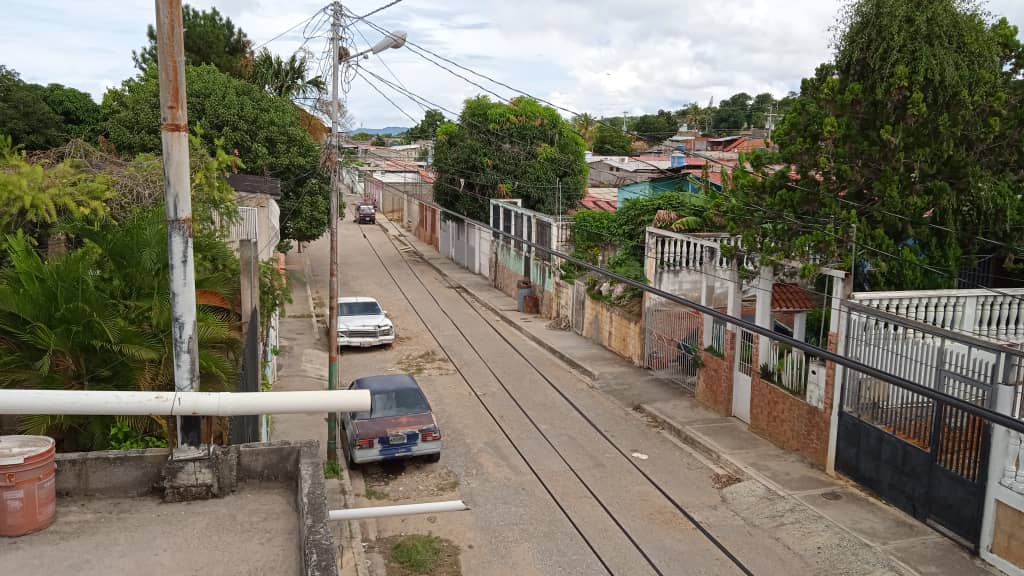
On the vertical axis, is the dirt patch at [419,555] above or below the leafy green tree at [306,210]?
below

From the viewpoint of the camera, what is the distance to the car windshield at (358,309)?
24.9 metres

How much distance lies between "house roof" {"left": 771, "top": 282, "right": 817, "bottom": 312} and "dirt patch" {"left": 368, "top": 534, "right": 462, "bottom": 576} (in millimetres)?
8484

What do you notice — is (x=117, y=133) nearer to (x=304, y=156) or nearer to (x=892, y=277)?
(x=304, y=156)

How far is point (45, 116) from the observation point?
30.5 m

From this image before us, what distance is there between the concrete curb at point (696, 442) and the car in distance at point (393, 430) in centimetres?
498

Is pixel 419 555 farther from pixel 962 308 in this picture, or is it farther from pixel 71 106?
pixel 71 106

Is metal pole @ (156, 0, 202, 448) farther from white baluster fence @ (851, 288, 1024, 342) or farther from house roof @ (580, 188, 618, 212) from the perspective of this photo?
house roof @ (580, 188, 618, 212)

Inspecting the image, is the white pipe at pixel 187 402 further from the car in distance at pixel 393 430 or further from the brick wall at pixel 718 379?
the brick wall at pixel 718 379

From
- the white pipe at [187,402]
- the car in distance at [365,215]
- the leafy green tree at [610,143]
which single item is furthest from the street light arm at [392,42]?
the leafy green tree at [610,143]

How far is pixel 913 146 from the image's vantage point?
46.8ft

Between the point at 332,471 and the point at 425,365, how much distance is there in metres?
8.14

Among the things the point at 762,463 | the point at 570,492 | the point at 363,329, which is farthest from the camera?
the point at 363,329

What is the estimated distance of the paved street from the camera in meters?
11.2

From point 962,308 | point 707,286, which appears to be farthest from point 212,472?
point 707,286
